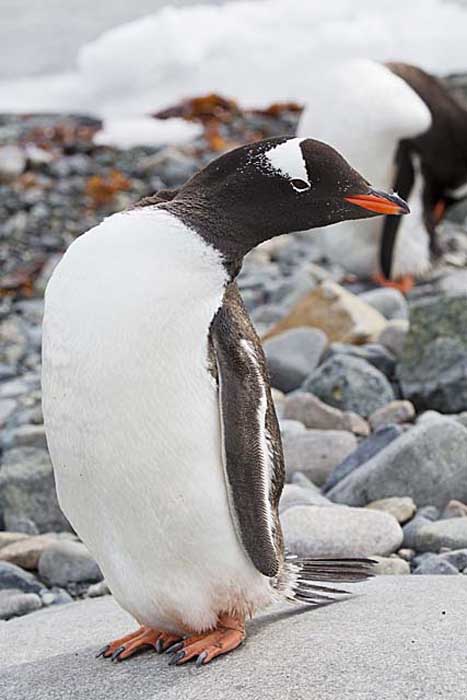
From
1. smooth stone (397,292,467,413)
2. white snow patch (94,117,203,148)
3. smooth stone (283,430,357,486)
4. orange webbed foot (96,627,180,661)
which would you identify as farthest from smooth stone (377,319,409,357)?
white snow patch (94,117,203,148)

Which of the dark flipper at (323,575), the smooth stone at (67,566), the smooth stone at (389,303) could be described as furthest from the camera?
the smooth stone at (389,303)

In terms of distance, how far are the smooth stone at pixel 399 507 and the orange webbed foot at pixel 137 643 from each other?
54.5 inches

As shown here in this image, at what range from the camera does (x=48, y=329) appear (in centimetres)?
265

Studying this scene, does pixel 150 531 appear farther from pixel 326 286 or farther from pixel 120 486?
pixel 326 286

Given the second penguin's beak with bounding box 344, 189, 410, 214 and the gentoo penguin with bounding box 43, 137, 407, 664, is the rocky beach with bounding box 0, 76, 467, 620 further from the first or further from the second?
the second penguin's beak with bounding box 344, 189, 410, 214

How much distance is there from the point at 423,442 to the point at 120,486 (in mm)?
1818

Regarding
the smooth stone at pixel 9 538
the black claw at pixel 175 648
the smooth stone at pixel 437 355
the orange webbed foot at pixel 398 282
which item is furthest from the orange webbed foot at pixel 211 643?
the orange webbed foot at pixel 398 282

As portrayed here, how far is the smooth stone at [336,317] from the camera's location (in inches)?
251

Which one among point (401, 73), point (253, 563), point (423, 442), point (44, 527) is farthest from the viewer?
point (401, 73)

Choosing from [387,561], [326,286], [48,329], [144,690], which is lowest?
[326,286]

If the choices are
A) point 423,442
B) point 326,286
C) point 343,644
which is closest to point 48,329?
point 343,644

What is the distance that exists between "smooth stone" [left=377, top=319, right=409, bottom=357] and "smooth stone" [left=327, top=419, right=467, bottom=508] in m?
1.87

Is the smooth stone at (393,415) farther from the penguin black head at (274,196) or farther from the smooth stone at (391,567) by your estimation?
the penguin black head at (274,196)

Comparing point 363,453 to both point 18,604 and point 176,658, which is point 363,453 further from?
point 176,658
